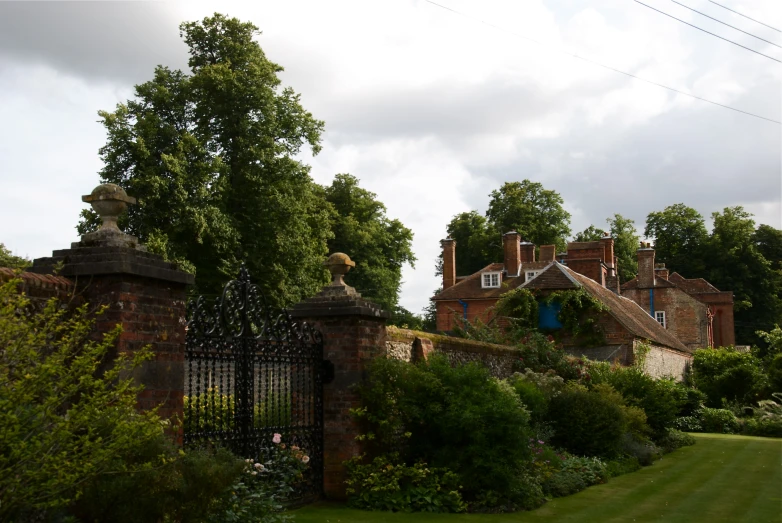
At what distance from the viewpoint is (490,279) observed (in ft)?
137

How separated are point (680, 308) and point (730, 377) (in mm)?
14657

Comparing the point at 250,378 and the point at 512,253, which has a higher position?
the point at 512,253

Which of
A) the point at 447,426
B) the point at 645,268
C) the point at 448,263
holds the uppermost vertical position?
the point at 448,263

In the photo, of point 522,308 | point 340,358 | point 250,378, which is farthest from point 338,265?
point 522,308

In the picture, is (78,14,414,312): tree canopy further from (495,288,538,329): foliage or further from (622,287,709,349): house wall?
(622,287,709,349): house wall

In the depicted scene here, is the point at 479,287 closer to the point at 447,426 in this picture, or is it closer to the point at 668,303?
the point at 668,303

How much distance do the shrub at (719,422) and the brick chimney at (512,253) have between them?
1626 cm

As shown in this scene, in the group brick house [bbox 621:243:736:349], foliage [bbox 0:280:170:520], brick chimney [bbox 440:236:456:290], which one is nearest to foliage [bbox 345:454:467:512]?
foliage [bbox 0:280:170:520]

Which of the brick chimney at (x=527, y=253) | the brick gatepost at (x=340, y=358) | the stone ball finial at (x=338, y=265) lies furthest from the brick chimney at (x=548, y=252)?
the brick gatepost at (x=340, y=358)

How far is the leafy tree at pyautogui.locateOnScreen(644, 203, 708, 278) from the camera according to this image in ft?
188

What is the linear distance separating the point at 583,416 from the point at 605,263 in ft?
85.3

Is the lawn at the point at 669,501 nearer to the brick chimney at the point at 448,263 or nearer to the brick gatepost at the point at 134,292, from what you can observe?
the brick gatepost at the point at 134,292

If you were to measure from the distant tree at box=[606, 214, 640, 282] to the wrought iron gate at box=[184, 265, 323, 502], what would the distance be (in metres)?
48.6

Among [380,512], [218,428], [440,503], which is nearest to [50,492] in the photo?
[218,428]
